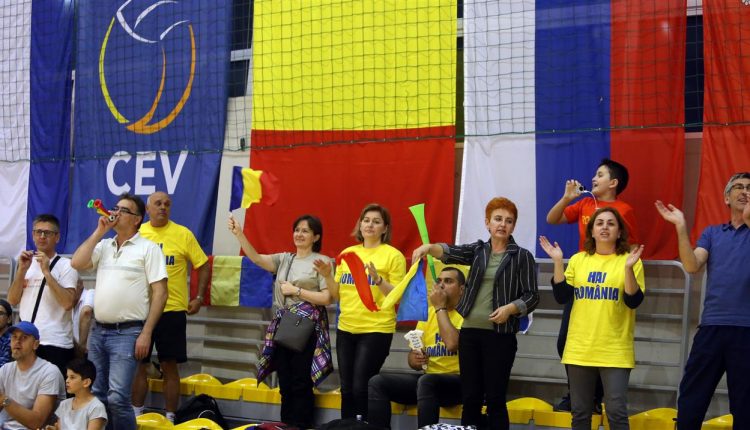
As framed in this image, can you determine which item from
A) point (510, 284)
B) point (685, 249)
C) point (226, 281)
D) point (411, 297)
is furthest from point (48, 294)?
point (685, 249)

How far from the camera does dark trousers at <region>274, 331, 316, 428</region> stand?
22.4 ft

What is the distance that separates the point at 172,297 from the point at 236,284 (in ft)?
2.28

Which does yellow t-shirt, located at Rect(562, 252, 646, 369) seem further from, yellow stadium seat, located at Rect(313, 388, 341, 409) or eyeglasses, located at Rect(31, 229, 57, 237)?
eyeglasses, located at Rect(31, 229, 57, 237)

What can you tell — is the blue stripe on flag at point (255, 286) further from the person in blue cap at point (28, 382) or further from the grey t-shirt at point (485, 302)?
→ the grey t-shirt at point (485, 302)

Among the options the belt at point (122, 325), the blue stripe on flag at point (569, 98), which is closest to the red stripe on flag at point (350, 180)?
the blue stripe on flag at point (569, 98)

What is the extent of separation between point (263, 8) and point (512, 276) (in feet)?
12.3

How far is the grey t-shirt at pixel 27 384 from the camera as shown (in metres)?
6.69

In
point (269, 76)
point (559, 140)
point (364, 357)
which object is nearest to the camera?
point (364, 357)

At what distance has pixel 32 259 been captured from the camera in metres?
7.46

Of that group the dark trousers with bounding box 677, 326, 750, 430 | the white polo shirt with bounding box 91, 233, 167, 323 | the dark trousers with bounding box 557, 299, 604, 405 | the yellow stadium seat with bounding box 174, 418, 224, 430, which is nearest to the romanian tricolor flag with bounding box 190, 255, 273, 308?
the white polo shirt with bounding box 91, 233, 167, 323

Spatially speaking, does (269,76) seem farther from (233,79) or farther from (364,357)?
(364,357)

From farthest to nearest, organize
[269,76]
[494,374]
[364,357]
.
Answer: [269,76]
[364,357]
[494,374]

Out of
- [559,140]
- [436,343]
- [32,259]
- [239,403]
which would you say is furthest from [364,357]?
[32,259]

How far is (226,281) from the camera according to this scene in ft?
26.6
